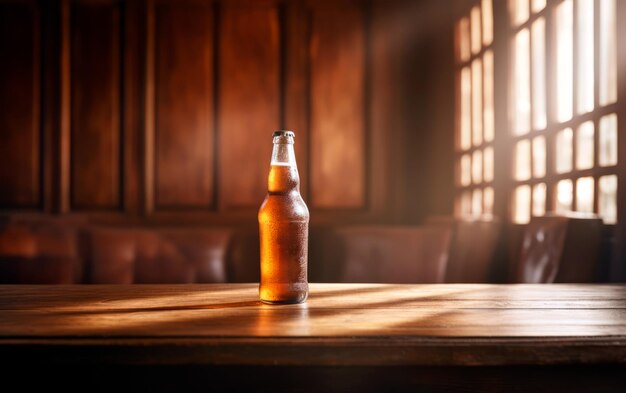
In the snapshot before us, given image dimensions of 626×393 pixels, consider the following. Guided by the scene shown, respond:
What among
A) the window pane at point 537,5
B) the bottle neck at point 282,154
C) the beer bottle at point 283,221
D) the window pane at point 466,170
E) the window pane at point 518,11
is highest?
the window pane at point 518,11

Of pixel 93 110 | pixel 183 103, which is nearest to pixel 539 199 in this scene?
pixel 183 103

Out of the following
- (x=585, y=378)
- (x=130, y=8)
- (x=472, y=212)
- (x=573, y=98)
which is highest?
(x=130, y=8)

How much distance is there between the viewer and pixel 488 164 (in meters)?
2.60

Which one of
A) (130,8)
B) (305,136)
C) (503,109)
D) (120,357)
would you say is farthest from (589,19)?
(130,8)

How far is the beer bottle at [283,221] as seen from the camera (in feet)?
2.99

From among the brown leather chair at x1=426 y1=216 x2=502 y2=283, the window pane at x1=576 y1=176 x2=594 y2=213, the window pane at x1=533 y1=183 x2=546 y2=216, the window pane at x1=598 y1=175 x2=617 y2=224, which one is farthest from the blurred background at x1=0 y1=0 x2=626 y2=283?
the window pane at x1=598 y1=175 x2=617 y2=224

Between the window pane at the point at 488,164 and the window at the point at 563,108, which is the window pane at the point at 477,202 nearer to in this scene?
the window pane at the point at 488,164

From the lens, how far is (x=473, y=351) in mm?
719

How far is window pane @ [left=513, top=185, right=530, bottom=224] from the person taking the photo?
2.21 m

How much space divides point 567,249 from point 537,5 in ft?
3.22

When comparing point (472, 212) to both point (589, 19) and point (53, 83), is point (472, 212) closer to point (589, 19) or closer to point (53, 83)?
point (589, 19)

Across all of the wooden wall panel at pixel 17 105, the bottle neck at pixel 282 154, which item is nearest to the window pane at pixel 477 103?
the bottle neck at pixel 282 154

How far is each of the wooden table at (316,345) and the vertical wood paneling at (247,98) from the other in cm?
252

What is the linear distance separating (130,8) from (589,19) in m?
2.65
